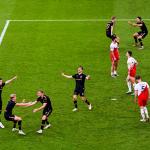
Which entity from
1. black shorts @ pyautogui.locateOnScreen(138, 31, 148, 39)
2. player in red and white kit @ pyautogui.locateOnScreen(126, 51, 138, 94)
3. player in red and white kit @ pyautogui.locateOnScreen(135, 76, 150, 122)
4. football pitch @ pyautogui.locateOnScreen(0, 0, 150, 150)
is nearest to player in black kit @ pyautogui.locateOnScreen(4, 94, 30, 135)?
football pitch @ pyautogui.locateOnScreen(0, 0, 150, 150)

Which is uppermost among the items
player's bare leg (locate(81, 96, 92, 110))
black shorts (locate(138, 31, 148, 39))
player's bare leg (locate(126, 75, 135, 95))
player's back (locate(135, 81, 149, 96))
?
black shorts (locate(138, 31, 148, 39))

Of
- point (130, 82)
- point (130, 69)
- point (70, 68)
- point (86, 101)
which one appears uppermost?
point (70, 68)

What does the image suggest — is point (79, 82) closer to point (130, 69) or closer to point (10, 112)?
point (130, 69)

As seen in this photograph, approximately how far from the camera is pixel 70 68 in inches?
1447

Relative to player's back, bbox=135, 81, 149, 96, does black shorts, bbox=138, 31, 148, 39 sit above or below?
above

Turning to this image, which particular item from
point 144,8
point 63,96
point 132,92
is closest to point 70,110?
point 63,96

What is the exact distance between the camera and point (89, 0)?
49.4 m

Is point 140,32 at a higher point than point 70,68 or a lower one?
higher

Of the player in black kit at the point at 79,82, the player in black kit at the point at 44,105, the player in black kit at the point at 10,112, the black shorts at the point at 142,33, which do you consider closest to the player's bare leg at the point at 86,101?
the player in black kit at the point at 79,82

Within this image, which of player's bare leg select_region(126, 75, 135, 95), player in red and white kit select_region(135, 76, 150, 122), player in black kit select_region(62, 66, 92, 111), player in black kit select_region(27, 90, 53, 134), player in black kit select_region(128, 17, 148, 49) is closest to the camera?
player in black kit select_region(27, 90, 53, 134)

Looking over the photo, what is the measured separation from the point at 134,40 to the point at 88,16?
631cm

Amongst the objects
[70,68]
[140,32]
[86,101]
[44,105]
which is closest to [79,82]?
[86,101]

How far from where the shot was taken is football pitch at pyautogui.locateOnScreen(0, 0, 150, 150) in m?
27.4

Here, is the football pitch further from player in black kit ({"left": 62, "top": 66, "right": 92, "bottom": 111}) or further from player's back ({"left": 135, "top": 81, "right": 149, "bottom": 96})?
player's back ({"left": 135, "top": 81, "right": 149, "bottom": 96})
